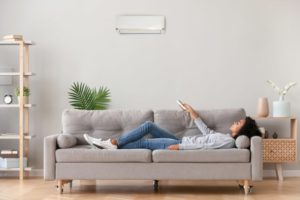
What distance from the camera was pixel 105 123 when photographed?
6910 millimetres

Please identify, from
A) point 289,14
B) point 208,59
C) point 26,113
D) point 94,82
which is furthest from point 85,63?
point 289,14

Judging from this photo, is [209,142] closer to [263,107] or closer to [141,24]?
[263,107]

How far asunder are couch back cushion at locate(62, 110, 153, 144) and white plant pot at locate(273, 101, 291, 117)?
1563 millimetres

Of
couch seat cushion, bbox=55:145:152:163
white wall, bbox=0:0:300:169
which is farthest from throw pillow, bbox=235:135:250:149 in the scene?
white wall, bbox=0:0:300:169

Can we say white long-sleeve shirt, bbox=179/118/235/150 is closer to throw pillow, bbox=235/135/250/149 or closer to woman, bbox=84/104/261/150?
woman, bbox=84/104/261/150

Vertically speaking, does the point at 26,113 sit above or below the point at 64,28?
below

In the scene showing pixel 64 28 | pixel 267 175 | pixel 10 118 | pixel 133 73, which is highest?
pixel 64 28

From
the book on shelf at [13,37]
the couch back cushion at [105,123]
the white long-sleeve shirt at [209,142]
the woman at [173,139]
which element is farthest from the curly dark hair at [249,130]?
the book on shelf at [13,37]

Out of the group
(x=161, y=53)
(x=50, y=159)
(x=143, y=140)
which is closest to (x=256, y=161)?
(x=143, y=140)

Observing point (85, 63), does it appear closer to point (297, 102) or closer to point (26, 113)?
point (26, 113)

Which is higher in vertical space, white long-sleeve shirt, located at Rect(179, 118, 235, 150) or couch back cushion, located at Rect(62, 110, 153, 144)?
couch back cushion, located at Rect(62, 110, 153, 144)

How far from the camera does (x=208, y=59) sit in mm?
7887

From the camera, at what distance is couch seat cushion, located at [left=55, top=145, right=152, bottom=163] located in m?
6.14

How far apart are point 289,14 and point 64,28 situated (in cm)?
283
